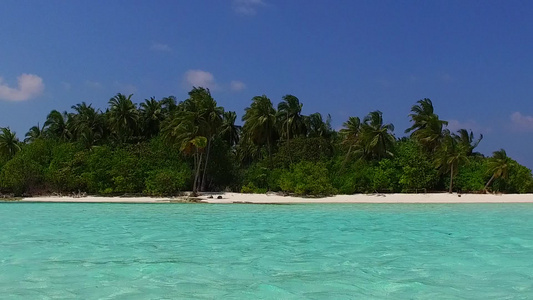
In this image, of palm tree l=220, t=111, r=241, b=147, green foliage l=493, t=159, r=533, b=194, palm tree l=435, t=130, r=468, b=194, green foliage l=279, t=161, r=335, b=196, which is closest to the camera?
green foliage l=279, t=161, r=335, b=196

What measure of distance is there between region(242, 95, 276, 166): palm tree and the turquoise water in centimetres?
3072

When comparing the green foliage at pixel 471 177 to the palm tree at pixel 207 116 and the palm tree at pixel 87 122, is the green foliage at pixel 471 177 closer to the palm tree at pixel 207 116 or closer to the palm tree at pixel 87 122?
the palm tree at pixel 207 116

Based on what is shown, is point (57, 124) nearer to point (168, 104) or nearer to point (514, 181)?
point (168, 104)

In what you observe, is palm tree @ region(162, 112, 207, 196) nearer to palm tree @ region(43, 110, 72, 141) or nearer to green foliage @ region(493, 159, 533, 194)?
palm tree @ region(43, 110, 72, 141)

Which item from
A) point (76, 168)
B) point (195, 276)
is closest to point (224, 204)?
point (76, 168)

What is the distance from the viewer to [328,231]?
1628 centimetres

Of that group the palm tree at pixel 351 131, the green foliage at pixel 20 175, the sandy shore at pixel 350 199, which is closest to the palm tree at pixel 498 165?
the sandy shore at pixel 350 199

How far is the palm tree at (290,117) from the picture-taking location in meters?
50.0

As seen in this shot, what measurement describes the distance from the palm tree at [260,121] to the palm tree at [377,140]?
9901 mm

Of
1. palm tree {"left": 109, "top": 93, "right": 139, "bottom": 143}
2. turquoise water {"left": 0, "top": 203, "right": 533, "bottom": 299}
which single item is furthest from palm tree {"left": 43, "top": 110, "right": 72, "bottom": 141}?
turquoise water {"left": 0, "top": 203, "right": 533, "bottom": 299}

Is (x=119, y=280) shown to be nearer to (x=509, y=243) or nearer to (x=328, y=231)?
(x=328, y=231)

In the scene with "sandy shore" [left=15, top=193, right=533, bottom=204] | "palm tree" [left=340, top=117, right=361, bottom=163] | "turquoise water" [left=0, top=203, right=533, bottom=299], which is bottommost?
"turquoise water" [left=0, top=203, right=533, bottom=299]

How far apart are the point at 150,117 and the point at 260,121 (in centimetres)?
1370

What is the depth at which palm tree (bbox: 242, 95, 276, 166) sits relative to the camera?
48031 millimetres
